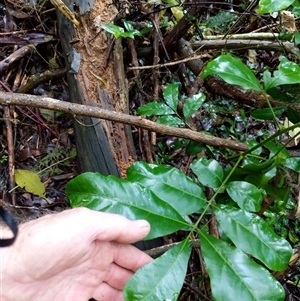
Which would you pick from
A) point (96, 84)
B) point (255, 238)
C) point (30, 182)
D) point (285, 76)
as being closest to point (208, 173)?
point (255, 238)

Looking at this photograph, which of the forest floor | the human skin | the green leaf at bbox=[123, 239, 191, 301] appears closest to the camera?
the green leaf at bbox=[123, 239, 191, 301]

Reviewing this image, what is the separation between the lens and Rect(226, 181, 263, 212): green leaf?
3.62ft


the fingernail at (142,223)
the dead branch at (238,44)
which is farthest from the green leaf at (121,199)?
the dead branch at (238,44)

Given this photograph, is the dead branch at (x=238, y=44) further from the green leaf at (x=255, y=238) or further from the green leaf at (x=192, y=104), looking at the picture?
the green leaf at (x=255, y=238)

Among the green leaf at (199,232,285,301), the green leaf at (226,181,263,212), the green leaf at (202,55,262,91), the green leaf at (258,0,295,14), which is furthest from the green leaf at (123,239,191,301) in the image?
the green leaf at (258,0,295,14)

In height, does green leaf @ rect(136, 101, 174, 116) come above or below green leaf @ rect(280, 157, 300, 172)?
above

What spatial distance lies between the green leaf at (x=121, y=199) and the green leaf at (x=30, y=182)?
870 millimetres

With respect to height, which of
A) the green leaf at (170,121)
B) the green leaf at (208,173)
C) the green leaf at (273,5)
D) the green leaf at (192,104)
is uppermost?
the green leaf at (273,5)

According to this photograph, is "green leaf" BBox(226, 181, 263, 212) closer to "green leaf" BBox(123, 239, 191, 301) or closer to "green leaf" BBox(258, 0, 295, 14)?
"green leaf" BBox(123, 239, 191, 301)

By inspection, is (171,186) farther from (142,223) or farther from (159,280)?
(159,280)

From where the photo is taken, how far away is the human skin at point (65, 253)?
0.99 m

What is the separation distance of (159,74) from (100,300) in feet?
4.03

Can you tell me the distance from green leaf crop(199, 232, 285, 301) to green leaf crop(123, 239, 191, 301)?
0.23ft

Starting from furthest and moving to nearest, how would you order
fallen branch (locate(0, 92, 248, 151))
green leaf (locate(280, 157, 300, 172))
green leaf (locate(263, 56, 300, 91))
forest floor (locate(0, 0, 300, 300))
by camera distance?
forest floor (locate(0, 0, 300, 300)) → fallen branch (locate(0, 92, 248, 151)) → green leaf (locate(280, 157, 300, 172)) → green leaf (locate(263, 56, 300, 91))
